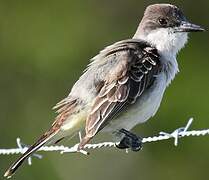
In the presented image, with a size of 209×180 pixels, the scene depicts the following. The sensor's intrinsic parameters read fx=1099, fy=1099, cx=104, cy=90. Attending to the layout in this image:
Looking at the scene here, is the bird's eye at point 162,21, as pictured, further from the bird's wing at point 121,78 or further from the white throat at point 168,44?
the bird's wing at point 121,78

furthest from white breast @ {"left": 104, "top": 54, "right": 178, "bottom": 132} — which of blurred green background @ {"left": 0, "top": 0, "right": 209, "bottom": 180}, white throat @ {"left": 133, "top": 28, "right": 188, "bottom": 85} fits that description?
blurred green background @ {"left": 0, "top": 0, "right": 209, "bottom": 180}

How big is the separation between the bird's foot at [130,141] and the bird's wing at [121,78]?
22 cm

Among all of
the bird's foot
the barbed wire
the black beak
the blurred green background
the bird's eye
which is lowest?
the barbed wire

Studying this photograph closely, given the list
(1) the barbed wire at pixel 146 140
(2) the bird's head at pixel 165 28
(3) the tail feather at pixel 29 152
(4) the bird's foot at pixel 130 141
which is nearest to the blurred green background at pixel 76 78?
(2) the bird's head at pixel 165 28

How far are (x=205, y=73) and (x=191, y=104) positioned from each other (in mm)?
610

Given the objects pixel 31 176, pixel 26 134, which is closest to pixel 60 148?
pixel 31 176

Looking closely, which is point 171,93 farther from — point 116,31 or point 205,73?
point 116,31

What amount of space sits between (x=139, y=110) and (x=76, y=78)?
513 cm

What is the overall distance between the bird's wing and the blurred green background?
369 cm

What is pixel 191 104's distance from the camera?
38.7 feet

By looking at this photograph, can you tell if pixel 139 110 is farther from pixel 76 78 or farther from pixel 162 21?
pixel 76 78

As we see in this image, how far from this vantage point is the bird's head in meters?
7.71

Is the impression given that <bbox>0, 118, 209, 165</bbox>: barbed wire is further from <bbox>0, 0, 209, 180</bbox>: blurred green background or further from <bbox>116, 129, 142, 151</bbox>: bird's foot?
<bbox>0, 0, 209, 180</bbox>: blurred green background

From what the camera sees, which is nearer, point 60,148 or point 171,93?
point 60,148
